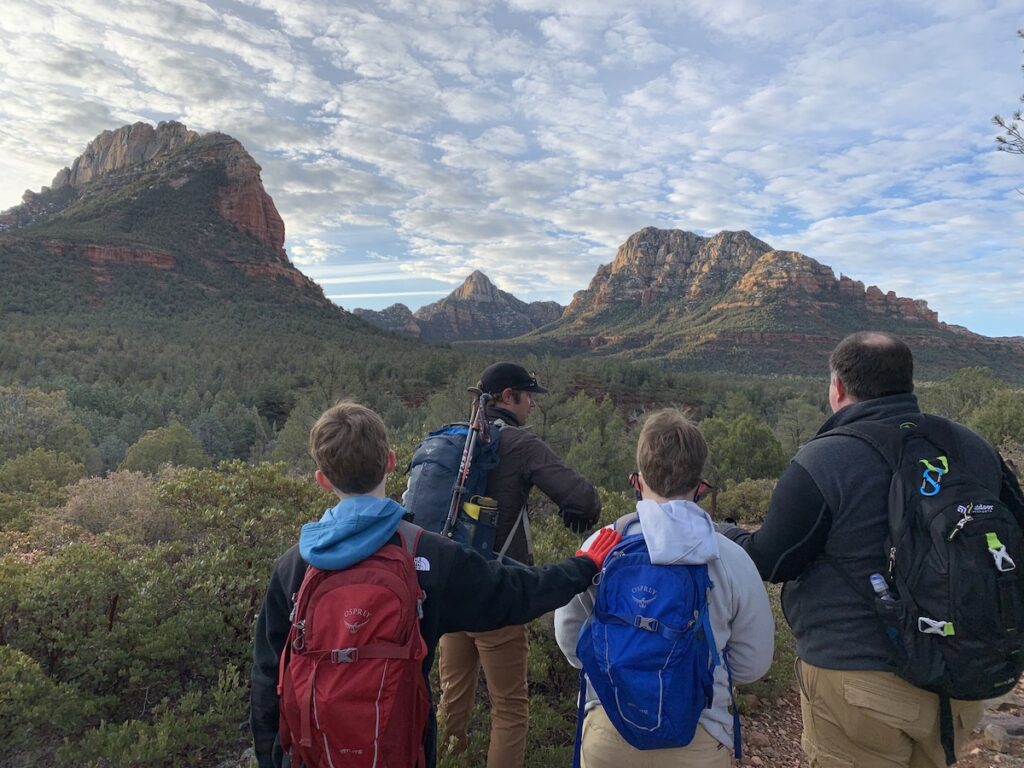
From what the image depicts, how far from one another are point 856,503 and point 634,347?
83.6 metres

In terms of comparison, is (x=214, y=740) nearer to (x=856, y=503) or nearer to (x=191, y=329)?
(x=856, y=503)

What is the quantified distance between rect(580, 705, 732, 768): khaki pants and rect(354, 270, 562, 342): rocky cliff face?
128 meters

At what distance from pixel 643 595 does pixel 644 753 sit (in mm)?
477

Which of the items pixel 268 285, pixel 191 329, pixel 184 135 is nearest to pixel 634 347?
pixel 268 285

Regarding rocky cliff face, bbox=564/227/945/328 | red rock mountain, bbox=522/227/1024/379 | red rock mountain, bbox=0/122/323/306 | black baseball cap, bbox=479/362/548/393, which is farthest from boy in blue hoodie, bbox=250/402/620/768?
rocky cliff face, bbox=564/227/945/328

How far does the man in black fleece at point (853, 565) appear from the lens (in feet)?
5.75

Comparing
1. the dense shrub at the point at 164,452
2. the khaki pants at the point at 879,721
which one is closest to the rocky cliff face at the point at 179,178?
the dense shrub at the point at 164,452

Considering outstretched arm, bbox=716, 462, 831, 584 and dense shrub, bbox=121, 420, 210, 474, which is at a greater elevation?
outstretched arm, bbox=716, 462, 831, 584

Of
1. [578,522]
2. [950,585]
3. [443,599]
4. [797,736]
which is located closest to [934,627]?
[950,585]

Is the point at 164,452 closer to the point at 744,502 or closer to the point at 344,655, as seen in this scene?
the point at 744,502

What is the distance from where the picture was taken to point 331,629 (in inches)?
57.0

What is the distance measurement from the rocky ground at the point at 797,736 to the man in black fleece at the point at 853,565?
1.87 metres

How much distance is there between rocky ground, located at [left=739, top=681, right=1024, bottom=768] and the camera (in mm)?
3225

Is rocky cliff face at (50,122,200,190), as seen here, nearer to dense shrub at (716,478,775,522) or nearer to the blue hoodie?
dense shrub at (716,478,775,522)
